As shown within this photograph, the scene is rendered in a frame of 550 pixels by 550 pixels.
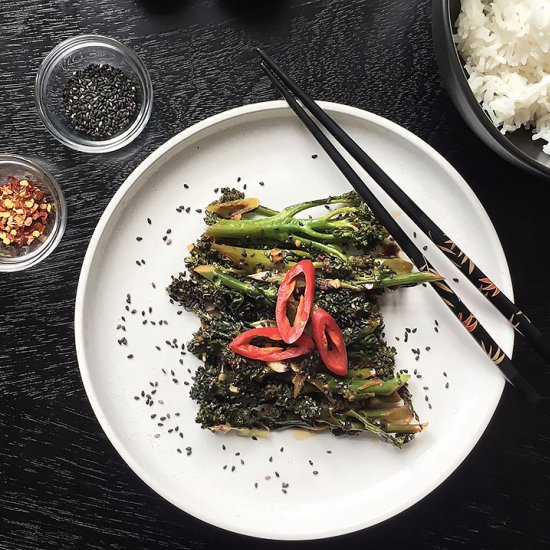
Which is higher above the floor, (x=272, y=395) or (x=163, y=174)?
(x=163, y=174)

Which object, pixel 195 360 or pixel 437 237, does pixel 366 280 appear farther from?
pixel 195 360

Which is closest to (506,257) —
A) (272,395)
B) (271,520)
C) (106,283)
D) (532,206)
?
(532,206)

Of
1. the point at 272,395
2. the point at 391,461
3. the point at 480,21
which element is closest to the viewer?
the point at 480,21

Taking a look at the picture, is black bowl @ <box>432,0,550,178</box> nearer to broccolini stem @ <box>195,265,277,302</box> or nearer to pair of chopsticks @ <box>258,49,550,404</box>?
pair of chopsticks @ <box>258,49,550,404</box>

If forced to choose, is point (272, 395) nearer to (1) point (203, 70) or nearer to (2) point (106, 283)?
(2) point (106, 283)

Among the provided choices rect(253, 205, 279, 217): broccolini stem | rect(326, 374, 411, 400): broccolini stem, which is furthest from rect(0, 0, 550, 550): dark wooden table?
rect(326, 374, 411, 400): broccolini stem

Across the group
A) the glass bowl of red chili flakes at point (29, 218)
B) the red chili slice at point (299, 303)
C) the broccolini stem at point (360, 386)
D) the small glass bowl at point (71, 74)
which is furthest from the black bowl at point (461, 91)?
the glass bowl of red chili flakes at point (29, 218)

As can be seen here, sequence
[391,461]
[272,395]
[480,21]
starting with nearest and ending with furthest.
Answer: [480,21] < [272,395] < [391,461]
